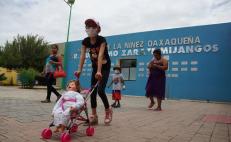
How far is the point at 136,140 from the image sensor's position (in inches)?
171

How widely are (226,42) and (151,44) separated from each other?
504cm

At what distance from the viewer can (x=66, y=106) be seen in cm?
432

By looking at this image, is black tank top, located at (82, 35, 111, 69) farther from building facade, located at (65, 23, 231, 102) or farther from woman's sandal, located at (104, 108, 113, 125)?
building facade, located at (65, 23, 231, 102)

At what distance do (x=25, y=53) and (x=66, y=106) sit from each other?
36.7 m

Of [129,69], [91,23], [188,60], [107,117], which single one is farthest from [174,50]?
[91,23]

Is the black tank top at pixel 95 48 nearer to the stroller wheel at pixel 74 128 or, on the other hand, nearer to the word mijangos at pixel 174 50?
the stroller wheel at pixel 74 128

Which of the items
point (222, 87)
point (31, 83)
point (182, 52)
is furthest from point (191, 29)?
point (31, 83)

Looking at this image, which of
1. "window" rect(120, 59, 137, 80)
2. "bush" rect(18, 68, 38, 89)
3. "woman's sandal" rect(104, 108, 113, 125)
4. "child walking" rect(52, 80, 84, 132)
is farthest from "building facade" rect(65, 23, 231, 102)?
"child walking" rect(52, 80, 84, 132)

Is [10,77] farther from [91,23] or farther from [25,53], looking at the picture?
[91,23]

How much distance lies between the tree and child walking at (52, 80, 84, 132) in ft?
116

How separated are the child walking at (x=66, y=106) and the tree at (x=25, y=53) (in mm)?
35503

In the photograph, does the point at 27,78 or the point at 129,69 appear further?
the point at 27,78

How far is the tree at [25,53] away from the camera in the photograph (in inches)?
1517

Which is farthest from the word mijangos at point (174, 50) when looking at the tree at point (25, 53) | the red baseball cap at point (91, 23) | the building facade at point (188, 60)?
the tree at point (25, 53)
